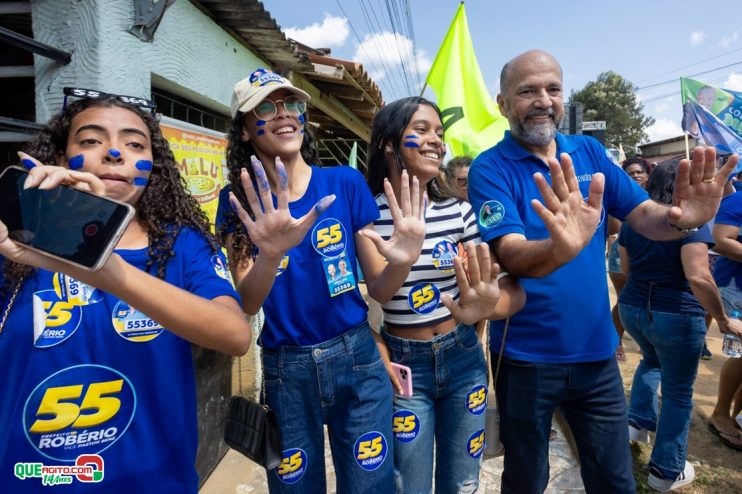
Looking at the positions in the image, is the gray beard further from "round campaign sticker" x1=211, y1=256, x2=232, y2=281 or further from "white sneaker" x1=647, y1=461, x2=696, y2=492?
"white sneaker" x1=647, y1=461, x2=696, y2=492

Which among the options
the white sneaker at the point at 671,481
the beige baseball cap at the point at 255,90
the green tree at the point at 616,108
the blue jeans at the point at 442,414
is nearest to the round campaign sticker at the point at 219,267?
the beige baseball cap at the point at 255,90

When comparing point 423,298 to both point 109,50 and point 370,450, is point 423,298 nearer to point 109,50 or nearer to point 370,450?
point 370,450

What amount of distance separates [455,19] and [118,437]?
460 centimetres

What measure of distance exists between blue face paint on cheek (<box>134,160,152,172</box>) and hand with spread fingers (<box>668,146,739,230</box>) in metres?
1.72

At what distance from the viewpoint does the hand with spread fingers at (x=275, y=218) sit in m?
1.27

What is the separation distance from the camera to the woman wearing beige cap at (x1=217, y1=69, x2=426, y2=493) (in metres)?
1.61

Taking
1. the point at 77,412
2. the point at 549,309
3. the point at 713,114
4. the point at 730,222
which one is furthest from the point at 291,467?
the point at 713,114

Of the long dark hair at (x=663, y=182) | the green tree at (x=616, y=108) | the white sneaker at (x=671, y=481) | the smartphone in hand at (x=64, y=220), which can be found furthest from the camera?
the green tree at (x=616, y=108)

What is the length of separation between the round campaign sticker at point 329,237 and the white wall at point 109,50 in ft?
4.33

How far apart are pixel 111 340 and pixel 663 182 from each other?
115 inches

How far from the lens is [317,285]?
1646mm

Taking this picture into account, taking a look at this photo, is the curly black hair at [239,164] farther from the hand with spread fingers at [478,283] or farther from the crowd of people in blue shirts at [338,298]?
the hand with spread fingers at [478,283]

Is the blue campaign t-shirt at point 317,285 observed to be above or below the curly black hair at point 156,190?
below

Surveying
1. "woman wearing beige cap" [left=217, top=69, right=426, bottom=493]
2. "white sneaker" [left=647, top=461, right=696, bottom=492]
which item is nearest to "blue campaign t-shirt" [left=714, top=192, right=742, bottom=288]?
"white sneaker" [left=647, top=461, right=696, bottom=492]
